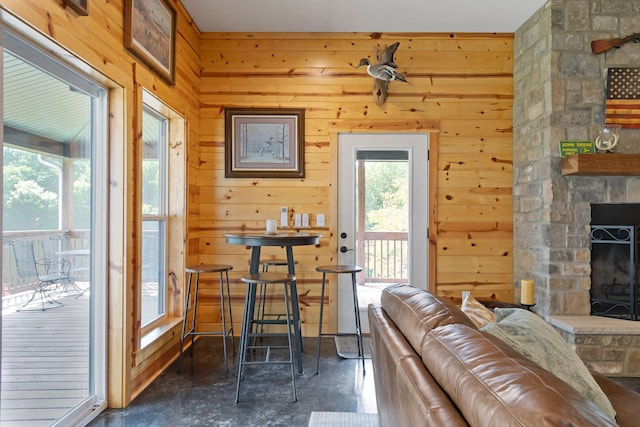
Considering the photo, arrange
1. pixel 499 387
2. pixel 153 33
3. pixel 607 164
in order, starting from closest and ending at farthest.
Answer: pixel 499 387, pixel 153 33, pixel 607 164

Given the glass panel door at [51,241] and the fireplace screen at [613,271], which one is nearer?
the glass panel door at [51,241]

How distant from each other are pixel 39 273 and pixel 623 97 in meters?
4.09

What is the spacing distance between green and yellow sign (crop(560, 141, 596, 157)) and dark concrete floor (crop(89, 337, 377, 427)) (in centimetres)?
229

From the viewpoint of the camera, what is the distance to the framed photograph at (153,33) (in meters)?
2.45

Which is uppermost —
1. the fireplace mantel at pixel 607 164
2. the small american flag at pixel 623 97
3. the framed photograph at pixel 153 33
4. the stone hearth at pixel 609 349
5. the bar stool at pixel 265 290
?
the framed photograph at pixel 153 33

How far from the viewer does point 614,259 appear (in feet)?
10.6

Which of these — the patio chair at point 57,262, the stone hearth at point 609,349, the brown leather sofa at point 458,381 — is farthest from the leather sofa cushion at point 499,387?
Answer: the stone hearth at point 609,349

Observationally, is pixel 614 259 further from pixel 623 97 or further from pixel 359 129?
pixel 359 129

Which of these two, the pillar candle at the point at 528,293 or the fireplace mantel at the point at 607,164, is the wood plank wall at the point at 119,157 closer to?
the pillar candle at the point at 528,293

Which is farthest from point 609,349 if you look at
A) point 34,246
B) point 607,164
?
point 34,246

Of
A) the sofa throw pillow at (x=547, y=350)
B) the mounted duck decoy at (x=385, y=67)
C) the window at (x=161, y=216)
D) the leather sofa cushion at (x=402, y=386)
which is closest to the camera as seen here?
the leather sofa cushion at (x=402, y=386)

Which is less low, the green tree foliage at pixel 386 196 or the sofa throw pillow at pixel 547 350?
the green tree foliage at pixel 386 196

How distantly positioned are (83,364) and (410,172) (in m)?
3.00

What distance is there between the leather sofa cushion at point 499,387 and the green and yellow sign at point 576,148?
2.64m
